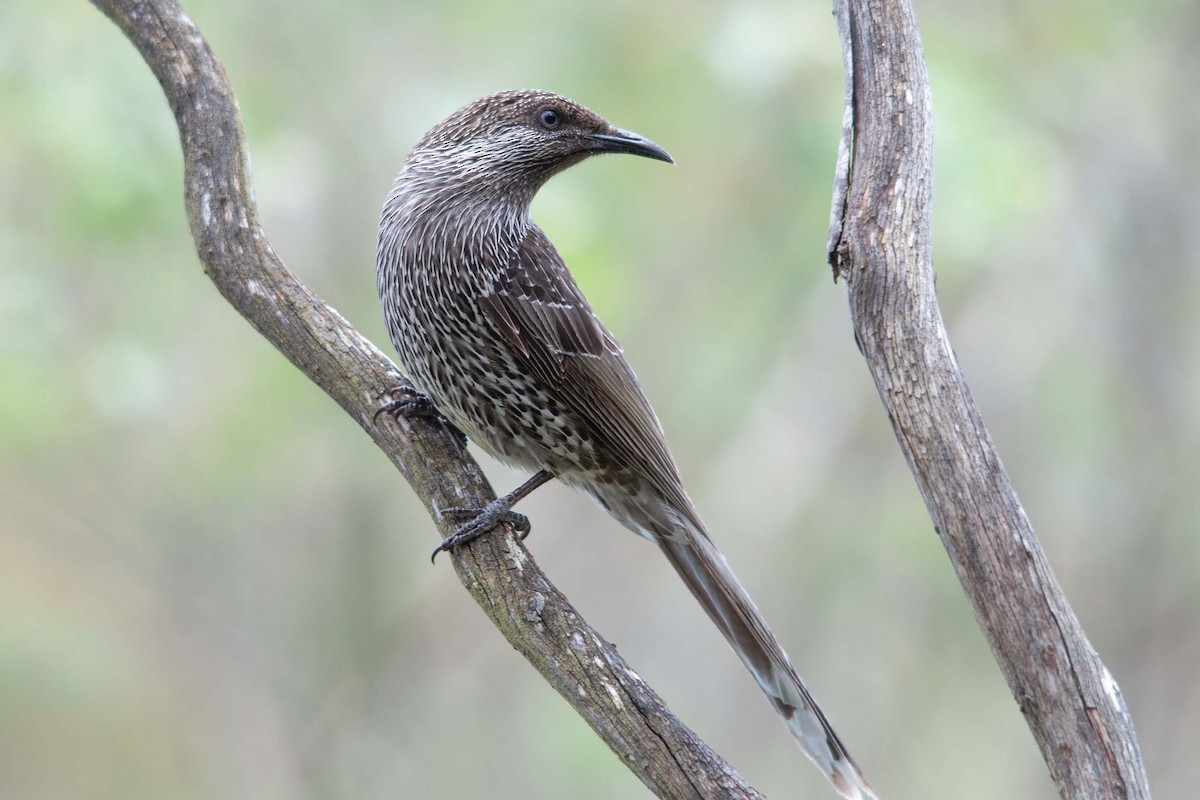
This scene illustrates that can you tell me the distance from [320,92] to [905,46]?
412cm

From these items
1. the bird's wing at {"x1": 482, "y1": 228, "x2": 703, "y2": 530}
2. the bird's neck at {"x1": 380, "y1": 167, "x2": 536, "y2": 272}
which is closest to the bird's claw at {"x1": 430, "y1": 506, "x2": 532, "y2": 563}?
the bird's wing at {"x1": 482, "y1": 228, "x2": 703, "y2": 530}

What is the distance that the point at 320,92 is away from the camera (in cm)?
607

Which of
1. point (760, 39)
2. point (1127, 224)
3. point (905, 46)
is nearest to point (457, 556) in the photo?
point (905, 46)

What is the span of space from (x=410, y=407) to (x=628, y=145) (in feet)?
3.48

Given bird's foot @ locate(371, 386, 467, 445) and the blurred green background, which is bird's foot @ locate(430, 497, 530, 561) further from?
the blurred green background

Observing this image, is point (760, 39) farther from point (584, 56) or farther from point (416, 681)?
point (416, 681)

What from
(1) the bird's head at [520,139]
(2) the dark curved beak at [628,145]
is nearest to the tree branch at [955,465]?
(2) the dark curved beak at [628,145]

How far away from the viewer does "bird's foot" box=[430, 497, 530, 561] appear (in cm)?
309

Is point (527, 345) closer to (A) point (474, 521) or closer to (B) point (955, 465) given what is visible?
(A) point (474, 521)

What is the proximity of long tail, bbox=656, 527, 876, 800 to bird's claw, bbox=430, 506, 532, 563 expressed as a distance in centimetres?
71

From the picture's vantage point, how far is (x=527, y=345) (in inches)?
139

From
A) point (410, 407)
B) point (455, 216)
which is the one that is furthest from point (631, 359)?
point (410, 407)

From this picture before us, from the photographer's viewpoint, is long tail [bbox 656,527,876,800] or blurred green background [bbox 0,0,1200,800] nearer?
long tail [bbox 656,527,876,800]

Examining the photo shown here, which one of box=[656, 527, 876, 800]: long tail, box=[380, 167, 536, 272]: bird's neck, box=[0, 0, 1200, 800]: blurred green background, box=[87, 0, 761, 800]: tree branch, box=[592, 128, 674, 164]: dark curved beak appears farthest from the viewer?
box=[0, 0, 1200, 800]: blurred green background
